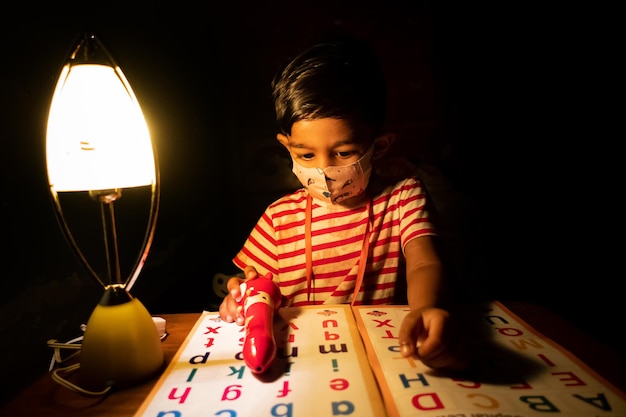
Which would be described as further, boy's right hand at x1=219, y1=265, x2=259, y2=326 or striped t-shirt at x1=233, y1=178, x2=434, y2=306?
striped t-shirt at x1=233, y1=178, x2=434, y2=306

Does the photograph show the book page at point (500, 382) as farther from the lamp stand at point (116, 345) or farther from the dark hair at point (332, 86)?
the dark hair at point (332, 86)

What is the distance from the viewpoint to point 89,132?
529mm

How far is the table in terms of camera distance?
1.63ft

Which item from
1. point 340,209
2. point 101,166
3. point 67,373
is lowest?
point 67,373

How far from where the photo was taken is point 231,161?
6.39 feet

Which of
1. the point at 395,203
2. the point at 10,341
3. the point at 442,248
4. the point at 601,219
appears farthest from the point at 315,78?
the point at 601,219

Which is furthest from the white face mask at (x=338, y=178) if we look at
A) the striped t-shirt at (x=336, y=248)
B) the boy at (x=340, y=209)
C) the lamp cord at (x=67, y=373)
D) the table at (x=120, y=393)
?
the lamp cord at (x=67, y=373)

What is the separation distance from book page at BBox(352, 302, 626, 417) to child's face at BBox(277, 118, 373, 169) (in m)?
0.39

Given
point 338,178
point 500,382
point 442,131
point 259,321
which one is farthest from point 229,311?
point 442,131

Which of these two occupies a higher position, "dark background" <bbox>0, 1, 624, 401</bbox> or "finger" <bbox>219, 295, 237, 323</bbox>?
"dark background" <bbox>0, 1, 624, 401</bbox>

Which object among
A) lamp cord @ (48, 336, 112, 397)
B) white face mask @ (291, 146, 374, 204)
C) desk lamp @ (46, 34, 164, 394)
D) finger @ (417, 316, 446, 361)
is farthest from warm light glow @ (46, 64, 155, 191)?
finger @ (417, 316, 446, 361)

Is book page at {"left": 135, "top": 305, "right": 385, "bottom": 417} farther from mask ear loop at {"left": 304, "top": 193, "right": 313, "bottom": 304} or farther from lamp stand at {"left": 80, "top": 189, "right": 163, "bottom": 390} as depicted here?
mask ear loop at {"left": 304, "top": 193, "right": 313, "bottom": 304}

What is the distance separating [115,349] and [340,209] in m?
0.63

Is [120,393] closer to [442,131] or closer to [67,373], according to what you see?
[67,373]
